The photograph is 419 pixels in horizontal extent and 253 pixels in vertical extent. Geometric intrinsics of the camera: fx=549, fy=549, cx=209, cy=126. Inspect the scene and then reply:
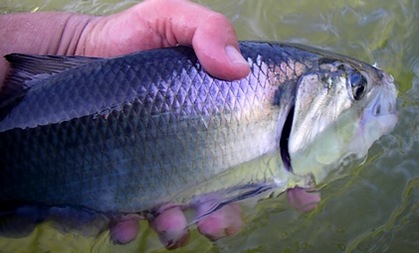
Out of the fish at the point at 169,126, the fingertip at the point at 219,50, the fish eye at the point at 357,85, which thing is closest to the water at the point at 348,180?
the fish at the point at 169,126

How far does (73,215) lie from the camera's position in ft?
7.34

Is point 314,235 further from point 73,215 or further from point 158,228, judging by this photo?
point 73,215

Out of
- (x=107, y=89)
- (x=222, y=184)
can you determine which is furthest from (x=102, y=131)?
(x=222, y=184)

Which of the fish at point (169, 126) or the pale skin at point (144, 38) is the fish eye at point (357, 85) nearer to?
the fish at point (169, 126)

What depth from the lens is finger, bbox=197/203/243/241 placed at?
2469mm

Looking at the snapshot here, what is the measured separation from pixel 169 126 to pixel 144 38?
2.63 feet

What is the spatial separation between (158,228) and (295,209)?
29.4 inches

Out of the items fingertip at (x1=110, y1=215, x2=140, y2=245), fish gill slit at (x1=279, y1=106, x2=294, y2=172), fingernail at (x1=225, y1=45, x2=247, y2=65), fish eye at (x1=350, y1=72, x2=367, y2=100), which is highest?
fingernail at (x1=225, y1=45, x2=247, y2=65)

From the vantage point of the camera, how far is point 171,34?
8.61 feet

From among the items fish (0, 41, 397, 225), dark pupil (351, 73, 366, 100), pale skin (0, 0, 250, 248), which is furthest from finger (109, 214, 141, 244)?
dark pupil (351, 73, 366, 100)

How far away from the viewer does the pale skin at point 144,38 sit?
2227 mm

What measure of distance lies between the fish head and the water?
22.2 inches

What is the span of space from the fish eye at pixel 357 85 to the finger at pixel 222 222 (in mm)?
733

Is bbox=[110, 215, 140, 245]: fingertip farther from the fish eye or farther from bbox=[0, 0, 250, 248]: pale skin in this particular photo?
the fish eye
